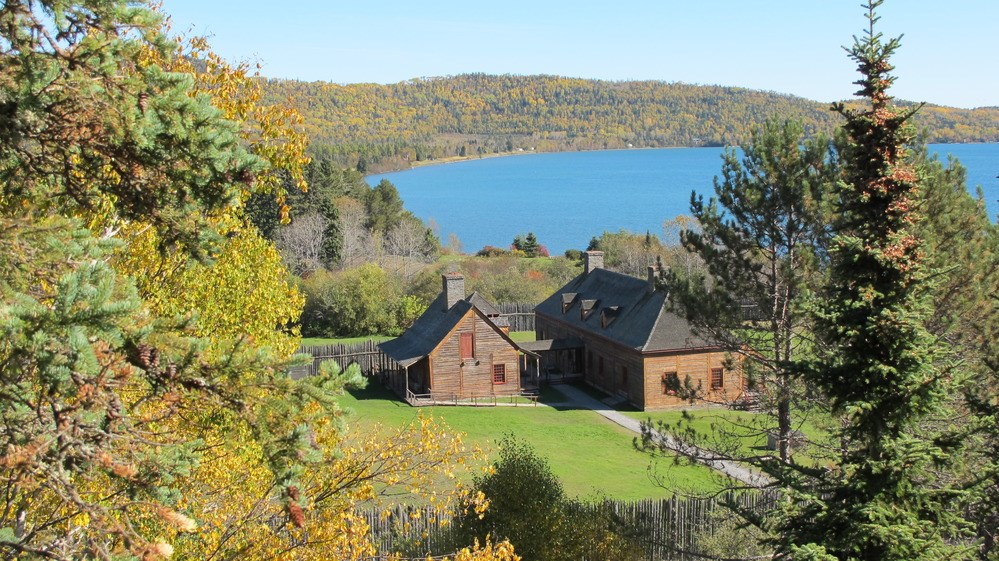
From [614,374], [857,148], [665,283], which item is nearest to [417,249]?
[614,374]

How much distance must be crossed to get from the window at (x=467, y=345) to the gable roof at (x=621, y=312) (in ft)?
20.7

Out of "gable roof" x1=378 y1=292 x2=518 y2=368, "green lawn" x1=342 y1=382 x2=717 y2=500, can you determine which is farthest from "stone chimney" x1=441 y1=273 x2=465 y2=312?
"green lawn" x1=342 y1=382 x2=717 y2=500

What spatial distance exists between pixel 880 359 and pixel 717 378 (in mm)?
30854

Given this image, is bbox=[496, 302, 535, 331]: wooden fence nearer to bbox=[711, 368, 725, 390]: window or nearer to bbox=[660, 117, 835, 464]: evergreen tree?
bbox=[711, 368, 725, 390]: window

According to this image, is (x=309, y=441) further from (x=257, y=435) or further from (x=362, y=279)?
(x=362, y=279)

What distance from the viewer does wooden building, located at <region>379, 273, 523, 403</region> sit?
1655 inches

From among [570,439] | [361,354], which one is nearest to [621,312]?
[570,439]

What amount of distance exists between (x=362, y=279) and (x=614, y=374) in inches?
843

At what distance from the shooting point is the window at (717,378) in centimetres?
4115

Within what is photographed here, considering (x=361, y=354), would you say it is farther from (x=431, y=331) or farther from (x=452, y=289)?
(x=452, y=289)

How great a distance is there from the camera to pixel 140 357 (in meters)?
5.28

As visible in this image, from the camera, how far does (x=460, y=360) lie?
4234cm

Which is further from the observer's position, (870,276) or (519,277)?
(519,277)

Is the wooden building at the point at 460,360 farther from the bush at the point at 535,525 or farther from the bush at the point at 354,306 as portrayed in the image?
the bush at the point at 535,525
